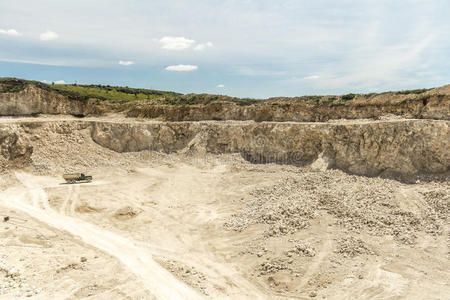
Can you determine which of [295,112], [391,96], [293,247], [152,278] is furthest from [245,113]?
[152,278]

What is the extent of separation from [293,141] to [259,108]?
6.42 metres

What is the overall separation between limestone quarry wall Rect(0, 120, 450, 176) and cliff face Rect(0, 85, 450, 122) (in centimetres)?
202

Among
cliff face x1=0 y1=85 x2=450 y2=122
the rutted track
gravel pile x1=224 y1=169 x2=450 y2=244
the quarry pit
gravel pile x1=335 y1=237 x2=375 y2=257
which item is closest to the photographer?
the rutted track

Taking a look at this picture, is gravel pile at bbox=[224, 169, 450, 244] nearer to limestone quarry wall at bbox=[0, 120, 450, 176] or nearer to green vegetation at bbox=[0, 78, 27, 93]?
limestone quarry wall at bbox=[0, 120, 450, 176]

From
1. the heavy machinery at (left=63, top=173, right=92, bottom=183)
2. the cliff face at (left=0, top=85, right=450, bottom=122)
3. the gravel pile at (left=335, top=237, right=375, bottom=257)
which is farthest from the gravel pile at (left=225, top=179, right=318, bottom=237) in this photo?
the heavy machinery at (left=63, top=173, right=92, bottom=183)

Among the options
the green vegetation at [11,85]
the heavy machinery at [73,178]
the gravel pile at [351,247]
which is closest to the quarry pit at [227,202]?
the gravel pile at [351,247]

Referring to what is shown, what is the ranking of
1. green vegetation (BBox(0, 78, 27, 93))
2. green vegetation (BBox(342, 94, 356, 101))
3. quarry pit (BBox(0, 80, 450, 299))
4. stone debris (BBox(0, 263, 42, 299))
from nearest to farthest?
stone debris (BBox(0, 263, 42, 299))
quarry pit (BBox(0, 80, 450, 299))
green vegetation (BBox(342, 94, 356, 101))
green vegetation (BBox(0, 78, 27, 93))

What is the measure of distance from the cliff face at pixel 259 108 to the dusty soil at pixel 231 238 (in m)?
6.45

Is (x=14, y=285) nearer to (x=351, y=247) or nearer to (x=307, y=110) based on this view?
(x=351, y=247)

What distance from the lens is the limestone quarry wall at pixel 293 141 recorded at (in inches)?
786

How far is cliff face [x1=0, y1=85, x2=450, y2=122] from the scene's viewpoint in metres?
22.8

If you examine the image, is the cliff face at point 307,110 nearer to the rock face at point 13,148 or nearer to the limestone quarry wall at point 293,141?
the limestone quarry wall at point 293,141

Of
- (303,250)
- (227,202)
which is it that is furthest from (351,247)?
(227,202)

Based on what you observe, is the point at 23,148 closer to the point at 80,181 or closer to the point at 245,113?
the point at 80,181
